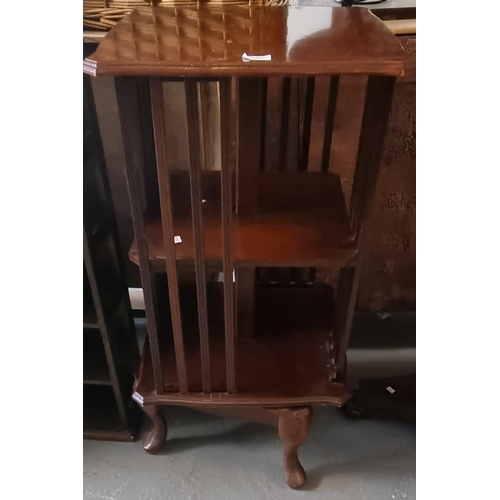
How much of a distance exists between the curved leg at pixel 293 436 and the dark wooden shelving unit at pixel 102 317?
375 mm

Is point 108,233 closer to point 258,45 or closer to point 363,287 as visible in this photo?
point 258,45

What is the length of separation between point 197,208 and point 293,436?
0.55 m

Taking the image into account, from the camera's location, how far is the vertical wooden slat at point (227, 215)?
786 millimetres

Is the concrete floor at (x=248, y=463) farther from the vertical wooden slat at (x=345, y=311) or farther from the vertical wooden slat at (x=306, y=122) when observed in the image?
the vertical wooden slat at (x=306, y=122)

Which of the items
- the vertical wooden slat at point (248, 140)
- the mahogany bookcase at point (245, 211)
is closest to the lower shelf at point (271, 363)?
the mahogany bookcase at point (245, 211)

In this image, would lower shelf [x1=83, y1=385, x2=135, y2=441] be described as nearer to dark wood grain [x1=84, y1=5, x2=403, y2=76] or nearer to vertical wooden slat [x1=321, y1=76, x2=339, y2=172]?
vertical wooden slat [x1=321, y1=76, x2=339, y2=172]

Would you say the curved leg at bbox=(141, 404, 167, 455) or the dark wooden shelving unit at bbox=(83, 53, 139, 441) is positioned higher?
the dark wooden shelving unit at bbox=(83, 53, 139, 441)

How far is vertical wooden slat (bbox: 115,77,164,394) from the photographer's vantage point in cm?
81

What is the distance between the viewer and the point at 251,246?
3.10ft

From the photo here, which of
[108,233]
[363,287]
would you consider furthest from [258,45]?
[363,287]

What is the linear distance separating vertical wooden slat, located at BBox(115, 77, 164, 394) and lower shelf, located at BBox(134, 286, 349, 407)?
0.06m

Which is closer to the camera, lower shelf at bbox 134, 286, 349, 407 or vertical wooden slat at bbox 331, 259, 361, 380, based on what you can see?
vertical wooden slat at bbox 331, 259, 361, 380

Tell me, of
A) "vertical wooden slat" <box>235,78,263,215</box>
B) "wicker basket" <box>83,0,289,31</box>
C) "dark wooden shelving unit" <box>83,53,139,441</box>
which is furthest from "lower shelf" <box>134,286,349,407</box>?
"wicker basket" <box>83,0,289,31</box>

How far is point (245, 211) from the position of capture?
1.01 meters
